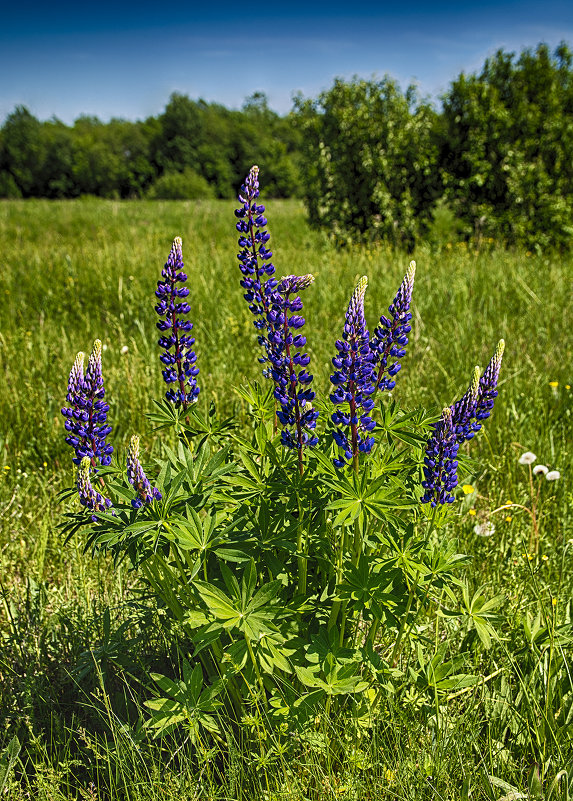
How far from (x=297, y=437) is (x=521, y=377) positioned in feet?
9.19

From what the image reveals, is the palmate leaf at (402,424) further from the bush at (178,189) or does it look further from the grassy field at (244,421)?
the bush at (178,189)

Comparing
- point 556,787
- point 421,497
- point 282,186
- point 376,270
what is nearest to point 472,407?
point 421,497

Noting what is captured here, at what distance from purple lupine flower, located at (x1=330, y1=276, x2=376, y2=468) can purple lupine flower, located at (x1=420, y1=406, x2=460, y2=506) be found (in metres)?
0.21

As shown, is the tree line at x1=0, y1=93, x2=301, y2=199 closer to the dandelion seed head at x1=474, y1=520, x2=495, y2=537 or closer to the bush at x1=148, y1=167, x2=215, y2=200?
the bush at x1=148, y1=167, x2=215, y2=200

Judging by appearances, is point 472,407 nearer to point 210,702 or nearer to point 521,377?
point 210,702

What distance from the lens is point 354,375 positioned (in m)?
1.38

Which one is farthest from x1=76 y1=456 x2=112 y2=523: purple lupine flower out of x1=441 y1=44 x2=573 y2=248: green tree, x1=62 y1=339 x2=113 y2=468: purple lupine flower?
x1=441 y1=44 x2=573 y2=248: green tree

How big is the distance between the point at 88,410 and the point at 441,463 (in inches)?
39.9

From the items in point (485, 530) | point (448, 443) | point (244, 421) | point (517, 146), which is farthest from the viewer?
point (517, 146)

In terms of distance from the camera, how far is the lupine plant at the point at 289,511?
1419mm

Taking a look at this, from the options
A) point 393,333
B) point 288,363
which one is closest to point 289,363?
point 288,363

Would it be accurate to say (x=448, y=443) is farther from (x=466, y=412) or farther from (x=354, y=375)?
(x=354, y=375)

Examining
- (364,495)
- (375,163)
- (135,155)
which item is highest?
(135,155)

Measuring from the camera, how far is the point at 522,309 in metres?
4.96
